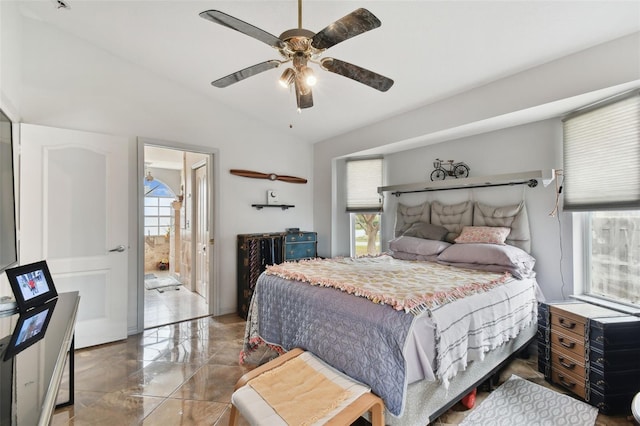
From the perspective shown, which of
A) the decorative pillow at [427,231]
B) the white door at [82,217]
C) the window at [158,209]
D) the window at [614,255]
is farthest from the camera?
the window at [158,209]

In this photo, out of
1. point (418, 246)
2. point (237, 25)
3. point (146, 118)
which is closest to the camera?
point (237, 25)

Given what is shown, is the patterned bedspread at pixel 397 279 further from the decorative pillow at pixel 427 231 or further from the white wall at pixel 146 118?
the white wall at pixel 146 118

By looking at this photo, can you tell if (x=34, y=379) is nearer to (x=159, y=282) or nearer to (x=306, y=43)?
(x=306, y=43)

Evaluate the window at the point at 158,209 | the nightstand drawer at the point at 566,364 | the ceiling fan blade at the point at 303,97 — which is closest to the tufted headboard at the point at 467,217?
the nightstand drawer at the point at 566,364

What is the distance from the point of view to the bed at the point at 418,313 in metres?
1.62

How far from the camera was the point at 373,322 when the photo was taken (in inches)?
66.4

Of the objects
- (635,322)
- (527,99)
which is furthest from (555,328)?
(527,99)

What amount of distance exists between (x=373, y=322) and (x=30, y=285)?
2.16 metres

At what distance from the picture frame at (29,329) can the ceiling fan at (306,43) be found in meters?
1.71

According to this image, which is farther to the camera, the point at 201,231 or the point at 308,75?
the point at 201,231

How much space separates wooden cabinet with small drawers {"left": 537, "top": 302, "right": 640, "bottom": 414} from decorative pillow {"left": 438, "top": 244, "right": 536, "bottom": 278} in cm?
47

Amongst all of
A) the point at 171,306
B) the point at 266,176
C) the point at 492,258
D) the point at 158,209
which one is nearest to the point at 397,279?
the point at 492,258

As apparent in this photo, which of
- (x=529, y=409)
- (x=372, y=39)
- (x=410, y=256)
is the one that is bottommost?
(x=529, y=409)

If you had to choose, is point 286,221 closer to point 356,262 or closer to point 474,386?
point 356,262
